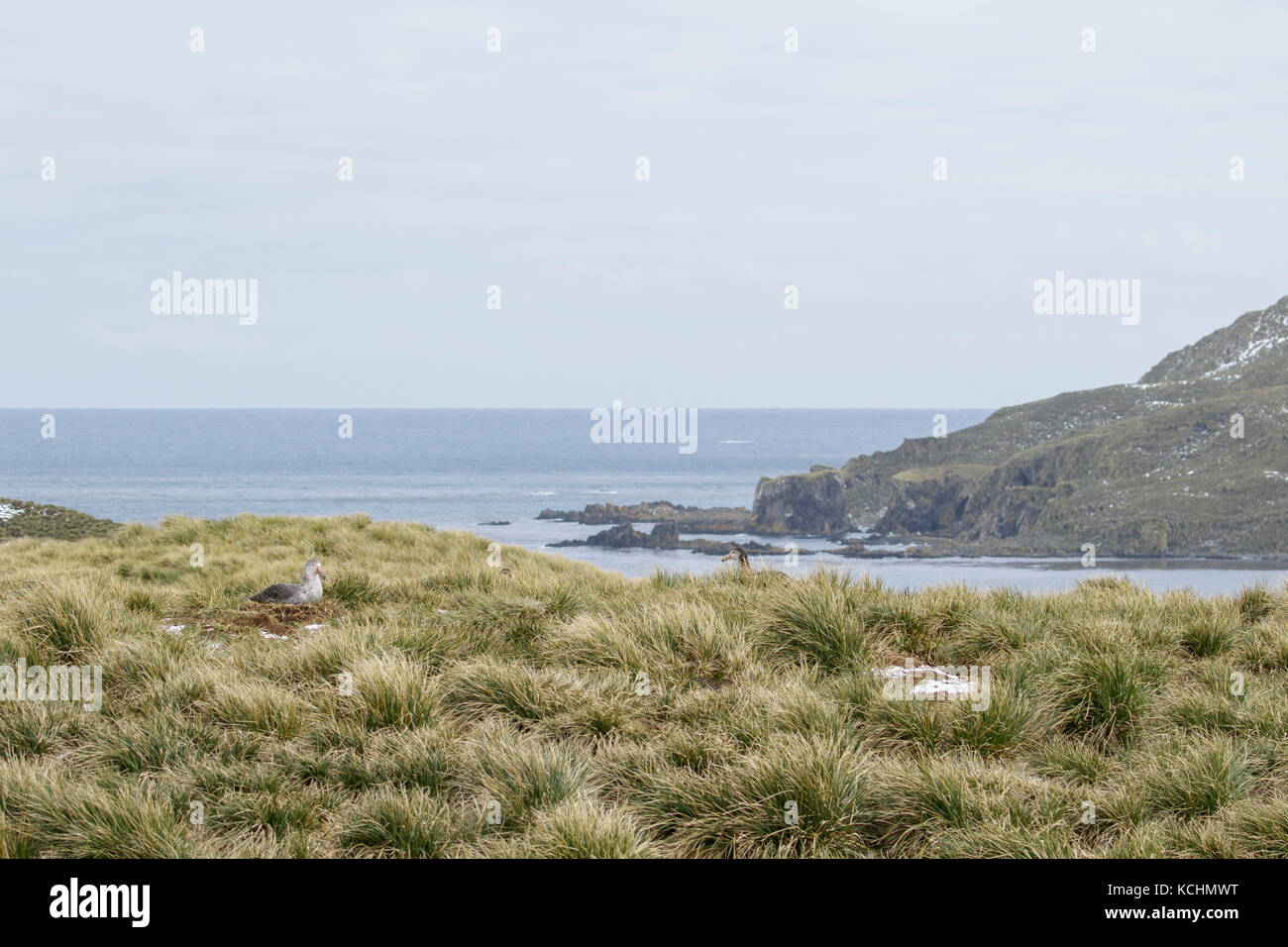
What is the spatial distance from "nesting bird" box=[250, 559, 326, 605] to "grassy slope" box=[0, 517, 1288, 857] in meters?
0.37

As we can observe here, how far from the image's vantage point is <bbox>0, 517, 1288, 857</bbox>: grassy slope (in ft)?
14.9

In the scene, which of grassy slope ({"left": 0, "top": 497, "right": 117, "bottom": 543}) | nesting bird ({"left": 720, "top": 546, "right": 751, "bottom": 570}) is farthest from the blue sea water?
nesting bird ({"left": 720, "top": 546, "right": 751, "bottom": 570})

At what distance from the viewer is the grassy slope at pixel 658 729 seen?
179 inches

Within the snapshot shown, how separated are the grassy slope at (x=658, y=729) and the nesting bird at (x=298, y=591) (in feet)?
1.23

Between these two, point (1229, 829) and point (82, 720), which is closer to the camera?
point (1229, 829)

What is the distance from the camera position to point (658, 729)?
5844 mm

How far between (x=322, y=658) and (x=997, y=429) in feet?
587

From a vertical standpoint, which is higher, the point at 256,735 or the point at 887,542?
the point at 256,735
